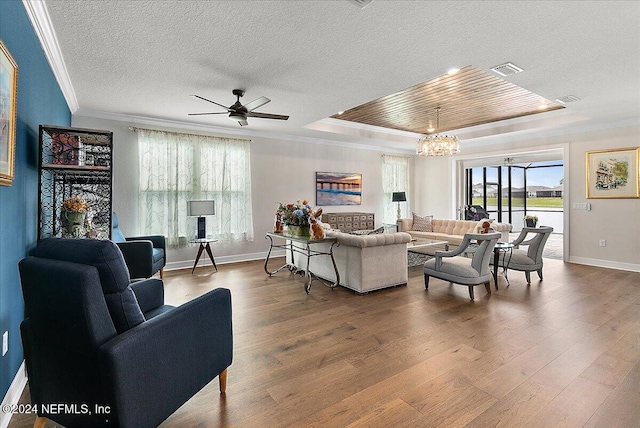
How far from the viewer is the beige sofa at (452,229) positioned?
6418mm

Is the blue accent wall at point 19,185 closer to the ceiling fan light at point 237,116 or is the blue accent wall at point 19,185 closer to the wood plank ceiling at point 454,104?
the ceiling fan light at point 237,116

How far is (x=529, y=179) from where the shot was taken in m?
10.9

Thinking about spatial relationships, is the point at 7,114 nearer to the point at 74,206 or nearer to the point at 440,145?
the point at 74,206

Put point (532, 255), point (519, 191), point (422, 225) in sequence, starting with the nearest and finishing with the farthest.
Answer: point (532, 255)
point (422, 225)
point (519, 191)

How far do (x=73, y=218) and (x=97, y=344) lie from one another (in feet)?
6.11

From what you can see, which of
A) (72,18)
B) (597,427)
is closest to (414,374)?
(597,427)

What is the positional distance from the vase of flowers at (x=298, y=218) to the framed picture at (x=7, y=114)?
9.64ft

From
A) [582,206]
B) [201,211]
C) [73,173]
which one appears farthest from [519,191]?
[73,173]

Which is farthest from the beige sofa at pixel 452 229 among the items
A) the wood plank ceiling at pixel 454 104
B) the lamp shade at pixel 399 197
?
the wood plank ceiling at pixel 454 104

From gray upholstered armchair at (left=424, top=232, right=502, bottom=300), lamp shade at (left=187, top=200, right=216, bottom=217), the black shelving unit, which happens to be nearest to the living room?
the black shelving unit

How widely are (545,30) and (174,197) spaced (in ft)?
18.0

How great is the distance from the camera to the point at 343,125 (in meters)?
6.75

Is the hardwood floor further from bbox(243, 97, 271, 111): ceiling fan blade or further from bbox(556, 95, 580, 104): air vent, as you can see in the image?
bbox(556, 95, 580, 104): air vent

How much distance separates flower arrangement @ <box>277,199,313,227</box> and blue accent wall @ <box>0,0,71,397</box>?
2730 mm
